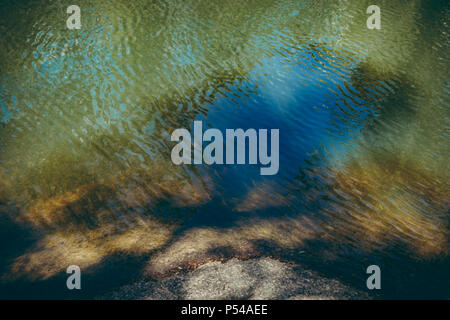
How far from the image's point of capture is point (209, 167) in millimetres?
9469

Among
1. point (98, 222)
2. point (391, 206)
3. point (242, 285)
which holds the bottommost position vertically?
point (242, 285)

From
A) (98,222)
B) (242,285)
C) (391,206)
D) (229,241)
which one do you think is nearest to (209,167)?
(229,241)

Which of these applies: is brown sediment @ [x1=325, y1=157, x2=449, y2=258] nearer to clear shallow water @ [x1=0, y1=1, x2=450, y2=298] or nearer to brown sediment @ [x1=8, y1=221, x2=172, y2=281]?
clear shallow water @ [x1=0, y1=1, x2=450, y2=298]

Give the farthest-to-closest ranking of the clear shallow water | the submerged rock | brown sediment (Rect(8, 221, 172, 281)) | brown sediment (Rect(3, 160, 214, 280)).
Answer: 1. the clear shallow water
2. brown sediment (Rect(3, 160, 214, 280))
3. brown sediment (Rect(8, 221, 172, 281))
4. the submerged rock

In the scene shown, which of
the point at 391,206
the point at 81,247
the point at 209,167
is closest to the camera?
the point at 81,247

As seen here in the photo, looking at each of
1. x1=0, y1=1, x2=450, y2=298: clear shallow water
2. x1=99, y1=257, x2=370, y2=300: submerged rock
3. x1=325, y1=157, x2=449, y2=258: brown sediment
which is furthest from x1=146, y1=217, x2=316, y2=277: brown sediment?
x1=325, y1=157, x2=449, y2=258: brown sediment

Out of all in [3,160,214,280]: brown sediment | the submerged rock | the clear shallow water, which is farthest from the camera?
the clear shallow water

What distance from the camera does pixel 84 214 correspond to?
754 cm

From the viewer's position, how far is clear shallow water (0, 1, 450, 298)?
22.6ft

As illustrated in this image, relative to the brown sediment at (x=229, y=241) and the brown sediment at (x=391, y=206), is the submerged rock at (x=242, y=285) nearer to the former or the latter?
the brown sediment at (x=229, y=241)

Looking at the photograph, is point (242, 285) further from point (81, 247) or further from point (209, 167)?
point (209, 167)

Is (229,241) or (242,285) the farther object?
(229,241)

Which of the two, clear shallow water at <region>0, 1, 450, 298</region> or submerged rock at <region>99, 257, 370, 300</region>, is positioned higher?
clear shallow water at <region>0, 1, 450, 298</region>

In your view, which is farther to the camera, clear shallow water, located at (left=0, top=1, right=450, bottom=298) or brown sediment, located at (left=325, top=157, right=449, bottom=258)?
brown sediment, located at (left=325, top=157, right=449, bottom=258)
